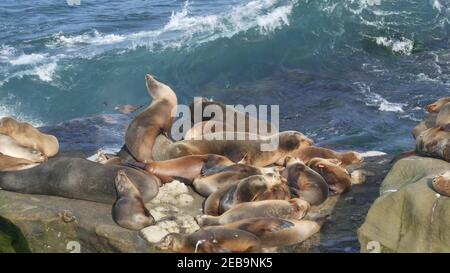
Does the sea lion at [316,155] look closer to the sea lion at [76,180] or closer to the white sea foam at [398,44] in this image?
the sea lion at [76,180]

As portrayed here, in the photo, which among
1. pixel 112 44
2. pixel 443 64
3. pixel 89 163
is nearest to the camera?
pixel 89 163

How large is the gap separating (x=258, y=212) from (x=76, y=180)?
6.89 ft

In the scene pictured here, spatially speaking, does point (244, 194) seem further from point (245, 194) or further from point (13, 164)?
point (13, 164)

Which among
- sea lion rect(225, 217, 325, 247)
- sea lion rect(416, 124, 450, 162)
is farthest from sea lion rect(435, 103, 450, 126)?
sea lion rect(225, 217, 325, 247)

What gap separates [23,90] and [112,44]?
362cm

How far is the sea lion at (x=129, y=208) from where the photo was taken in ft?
20.4

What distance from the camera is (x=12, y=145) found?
26.9 feet

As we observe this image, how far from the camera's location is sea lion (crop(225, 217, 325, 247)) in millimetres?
5797

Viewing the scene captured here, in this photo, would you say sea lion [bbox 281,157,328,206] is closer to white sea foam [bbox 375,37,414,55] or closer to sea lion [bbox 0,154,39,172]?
sea lion [bbox 0,154,39,172]

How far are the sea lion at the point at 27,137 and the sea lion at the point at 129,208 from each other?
81.8 inches

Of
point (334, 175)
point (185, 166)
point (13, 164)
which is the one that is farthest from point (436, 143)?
point (13, 164)
